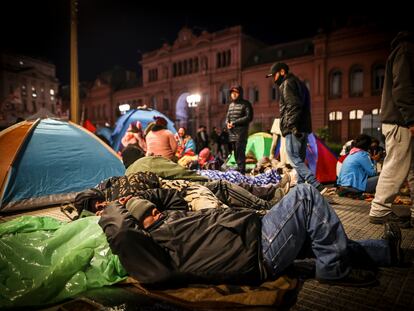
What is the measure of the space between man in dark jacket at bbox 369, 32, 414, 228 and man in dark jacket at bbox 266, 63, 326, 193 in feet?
4.25

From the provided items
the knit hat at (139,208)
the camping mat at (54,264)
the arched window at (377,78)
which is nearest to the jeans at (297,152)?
the knit hat at (139,208)

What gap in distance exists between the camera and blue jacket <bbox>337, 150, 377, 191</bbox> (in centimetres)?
561

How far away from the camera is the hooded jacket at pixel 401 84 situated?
3.36 meters

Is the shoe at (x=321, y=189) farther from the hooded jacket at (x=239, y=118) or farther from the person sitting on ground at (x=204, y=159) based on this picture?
the person sitting on ground at (x=204, y=159)

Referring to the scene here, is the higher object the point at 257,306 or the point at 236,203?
the point at 236,203

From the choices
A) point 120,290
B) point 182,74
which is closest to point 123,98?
point 182,74

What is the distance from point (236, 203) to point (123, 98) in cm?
4147

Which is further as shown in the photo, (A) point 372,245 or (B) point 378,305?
(A) point 372,245

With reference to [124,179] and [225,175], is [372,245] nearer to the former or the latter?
[124,179]

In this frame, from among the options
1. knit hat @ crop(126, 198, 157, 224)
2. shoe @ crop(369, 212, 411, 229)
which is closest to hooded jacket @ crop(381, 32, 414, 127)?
shoe @ crop(369, 212, 411, 229)

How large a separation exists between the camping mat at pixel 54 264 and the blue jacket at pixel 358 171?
4.50m

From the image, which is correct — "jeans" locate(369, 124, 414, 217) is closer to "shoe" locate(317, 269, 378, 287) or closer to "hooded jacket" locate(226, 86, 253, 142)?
"shoe" locate(317, 269, 378, 287)

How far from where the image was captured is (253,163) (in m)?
9.03

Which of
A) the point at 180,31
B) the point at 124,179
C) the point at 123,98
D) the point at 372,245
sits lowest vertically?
the point at 372,245
